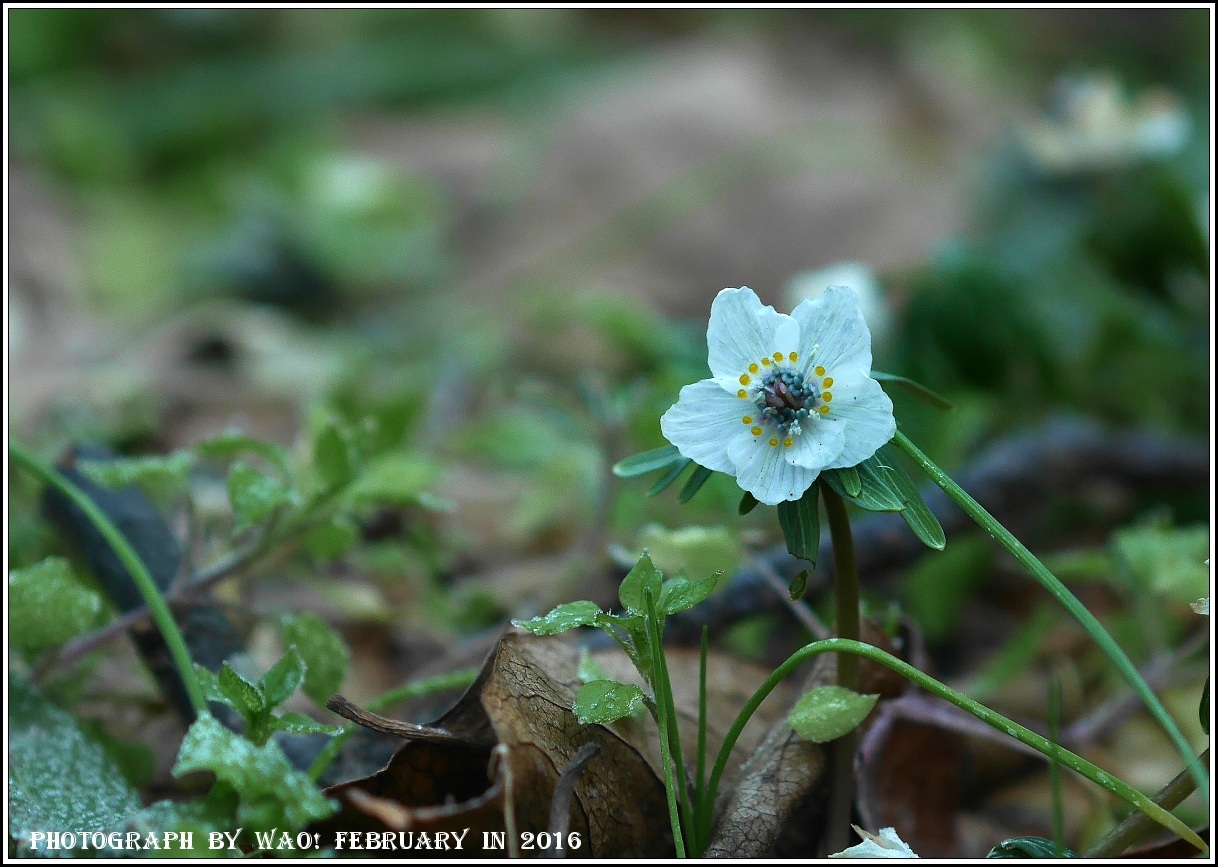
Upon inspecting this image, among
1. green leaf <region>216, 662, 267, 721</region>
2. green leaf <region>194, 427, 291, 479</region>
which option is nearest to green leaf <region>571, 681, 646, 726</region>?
green leaf <region>216, 662, 267, 721</region>

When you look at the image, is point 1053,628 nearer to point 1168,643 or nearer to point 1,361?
point 1168,643

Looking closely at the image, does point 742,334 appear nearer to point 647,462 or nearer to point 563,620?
point 647,462

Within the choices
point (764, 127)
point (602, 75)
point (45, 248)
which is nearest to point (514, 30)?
point (602, 75)

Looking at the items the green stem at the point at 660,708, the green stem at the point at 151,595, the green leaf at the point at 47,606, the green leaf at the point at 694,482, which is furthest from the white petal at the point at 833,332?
the green leaf at the point at 47,606

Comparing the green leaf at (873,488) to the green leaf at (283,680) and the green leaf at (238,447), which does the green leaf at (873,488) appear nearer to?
the green leaf at (283,680)

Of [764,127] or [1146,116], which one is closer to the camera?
[1146,116]

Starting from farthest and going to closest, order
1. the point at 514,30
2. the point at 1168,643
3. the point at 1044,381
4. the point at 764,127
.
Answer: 1. the point at 514,30
2. the point at 764,127
3. the point at 1044,381
4. the point at 1168,643
